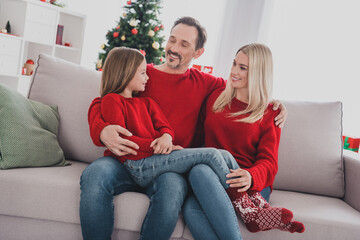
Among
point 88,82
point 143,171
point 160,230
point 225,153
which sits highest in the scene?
point 88,82

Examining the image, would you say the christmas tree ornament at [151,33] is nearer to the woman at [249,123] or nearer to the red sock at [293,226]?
the woman at [249,123]

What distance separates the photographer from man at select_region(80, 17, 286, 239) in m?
1.30

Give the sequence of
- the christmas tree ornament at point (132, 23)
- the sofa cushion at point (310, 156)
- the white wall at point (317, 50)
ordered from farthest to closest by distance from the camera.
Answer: the christmas tree ornament at point (132, 23)
the white wall at point (317, 50)
the sofa cushion at point (310, 156)

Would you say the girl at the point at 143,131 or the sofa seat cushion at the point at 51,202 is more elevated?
the girl at the point at 143,131

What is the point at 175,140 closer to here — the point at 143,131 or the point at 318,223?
the point at 143,131

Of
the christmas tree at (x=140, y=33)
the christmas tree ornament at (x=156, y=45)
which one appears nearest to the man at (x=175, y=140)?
the christmas tree ornament at (x=156, y=45)

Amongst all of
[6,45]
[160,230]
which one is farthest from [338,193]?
[6,45]

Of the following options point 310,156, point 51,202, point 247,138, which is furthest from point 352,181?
point 51,202

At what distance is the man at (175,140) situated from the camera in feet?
4.26

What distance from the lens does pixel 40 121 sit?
5.35ft

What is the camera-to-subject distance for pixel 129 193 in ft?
4.77

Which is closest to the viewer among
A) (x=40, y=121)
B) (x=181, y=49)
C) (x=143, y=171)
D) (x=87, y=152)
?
(x=143, y=171)

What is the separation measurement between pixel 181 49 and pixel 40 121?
0.86 metres

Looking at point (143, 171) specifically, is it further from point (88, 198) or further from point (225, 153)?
point (225, 153)
